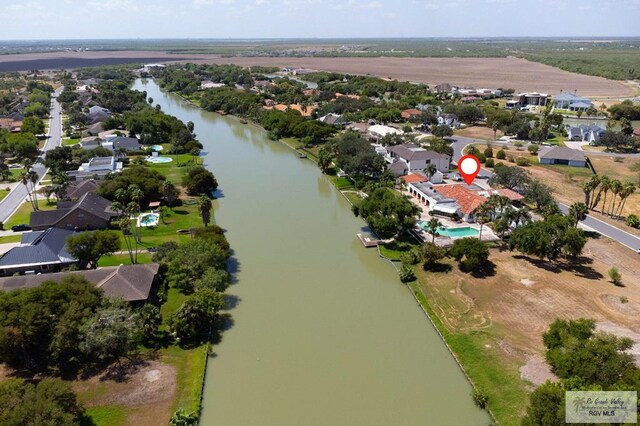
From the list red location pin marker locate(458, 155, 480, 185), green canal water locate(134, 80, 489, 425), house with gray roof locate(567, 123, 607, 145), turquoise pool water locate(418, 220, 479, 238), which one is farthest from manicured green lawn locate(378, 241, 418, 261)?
house with gray roof locate(567, 123, 607, 145)

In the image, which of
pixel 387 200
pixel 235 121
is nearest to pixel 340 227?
pixel 387 200

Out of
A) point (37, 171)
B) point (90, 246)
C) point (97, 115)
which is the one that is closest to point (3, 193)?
point (37, 171)

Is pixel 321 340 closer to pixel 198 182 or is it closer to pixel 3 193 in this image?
pixel 198 182

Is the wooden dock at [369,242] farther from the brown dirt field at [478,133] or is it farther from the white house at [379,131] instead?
the brown dirt field at [478,133]

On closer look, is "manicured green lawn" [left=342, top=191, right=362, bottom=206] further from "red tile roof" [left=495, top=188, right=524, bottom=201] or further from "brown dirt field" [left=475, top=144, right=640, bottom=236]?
"brown dirt field" [left=475, top=144, right=640, bottom=236]

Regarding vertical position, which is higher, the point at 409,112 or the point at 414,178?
the point at 409,112
